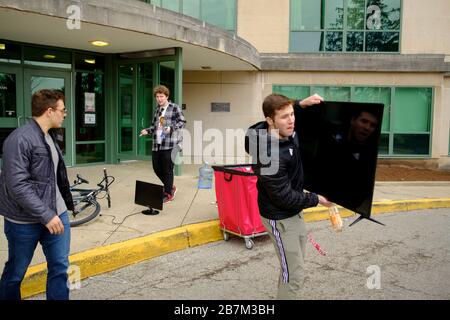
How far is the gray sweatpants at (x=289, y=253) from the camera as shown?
3109mm

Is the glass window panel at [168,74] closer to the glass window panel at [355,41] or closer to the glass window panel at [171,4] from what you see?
the glass window panel at [171,4]

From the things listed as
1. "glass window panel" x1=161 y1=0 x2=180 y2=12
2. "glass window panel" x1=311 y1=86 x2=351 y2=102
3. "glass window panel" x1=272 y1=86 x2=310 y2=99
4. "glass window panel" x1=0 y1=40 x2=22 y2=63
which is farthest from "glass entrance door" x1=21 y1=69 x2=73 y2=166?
"glass window panel" x1=311 y1=86 x2=351 y2=102

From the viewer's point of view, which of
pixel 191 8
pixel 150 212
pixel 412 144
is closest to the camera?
pixel 150 212

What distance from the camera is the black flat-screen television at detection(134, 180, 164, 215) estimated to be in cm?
612

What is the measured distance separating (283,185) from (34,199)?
5.74ft

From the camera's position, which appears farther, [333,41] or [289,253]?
[333,41]

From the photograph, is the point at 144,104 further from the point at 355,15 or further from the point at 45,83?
the point at 355,15

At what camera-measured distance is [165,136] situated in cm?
692

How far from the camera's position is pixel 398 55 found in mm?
13797

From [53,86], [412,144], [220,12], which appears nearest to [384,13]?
[412,144]

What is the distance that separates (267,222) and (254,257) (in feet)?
6.95

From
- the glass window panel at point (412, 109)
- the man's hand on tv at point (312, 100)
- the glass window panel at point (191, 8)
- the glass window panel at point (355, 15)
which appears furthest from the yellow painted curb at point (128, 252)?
the glass window panel at point (355, 15)

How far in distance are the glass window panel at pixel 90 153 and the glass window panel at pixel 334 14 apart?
835 centimetres
